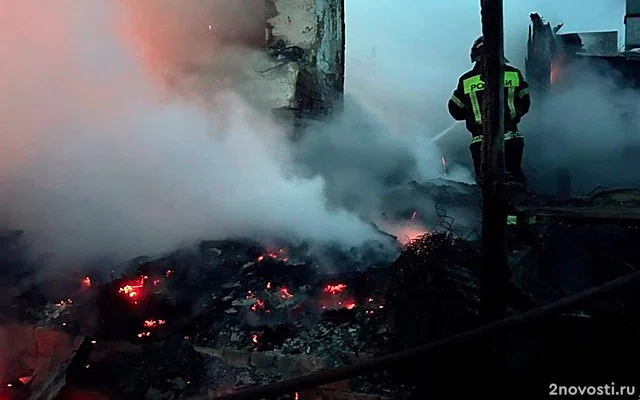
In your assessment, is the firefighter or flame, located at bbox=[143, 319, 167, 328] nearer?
flame, located at bbox=[143, 319, 167, 328]

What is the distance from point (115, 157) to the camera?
20.6ft

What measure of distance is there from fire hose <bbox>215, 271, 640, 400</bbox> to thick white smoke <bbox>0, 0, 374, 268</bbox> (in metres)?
3.64

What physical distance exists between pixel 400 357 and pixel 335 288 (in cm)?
288

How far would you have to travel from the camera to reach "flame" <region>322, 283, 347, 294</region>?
4594 mm

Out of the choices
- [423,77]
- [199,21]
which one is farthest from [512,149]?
[423,77]

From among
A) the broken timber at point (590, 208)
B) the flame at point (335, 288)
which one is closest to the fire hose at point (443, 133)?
the broken timber at point (590, 208)

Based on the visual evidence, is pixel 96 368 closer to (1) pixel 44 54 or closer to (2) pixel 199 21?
(1) pixel 44 54

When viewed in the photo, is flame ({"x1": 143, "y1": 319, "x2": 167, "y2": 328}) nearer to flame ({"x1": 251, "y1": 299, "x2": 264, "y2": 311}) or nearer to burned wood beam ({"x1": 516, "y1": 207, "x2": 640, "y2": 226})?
flame ({"x1": 251, "y1": 299, "x2": 264, "y2": 311})

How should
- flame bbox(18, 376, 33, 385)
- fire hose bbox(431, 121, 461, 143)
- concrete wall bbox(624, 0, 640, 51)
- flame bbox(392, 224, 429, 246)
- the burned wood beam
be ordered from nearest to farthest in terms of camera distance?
the burned wood beam → flame bbox(18, 376, 33, 385) → flame bbox(392, 224, 429, 246) → concrete wall bbox(624, 0, 640, 51) → fire hose bbox(431, 121, 461, 143)

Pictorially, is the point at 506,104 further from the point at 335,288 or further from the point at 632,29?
the point at 632,29

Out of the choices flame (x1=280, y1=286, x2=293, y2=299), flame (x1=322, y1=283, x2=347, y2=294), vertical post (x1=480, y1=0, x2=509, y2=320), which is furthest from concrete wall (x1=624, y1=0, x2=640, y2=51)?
flame (x1=280, y1=286, x2=293, y2=299)

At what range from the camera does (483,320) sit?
11.5 feet

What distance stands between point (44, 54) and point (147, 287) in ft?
11.2

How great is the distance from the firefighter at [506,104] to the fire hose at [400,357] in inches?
150
